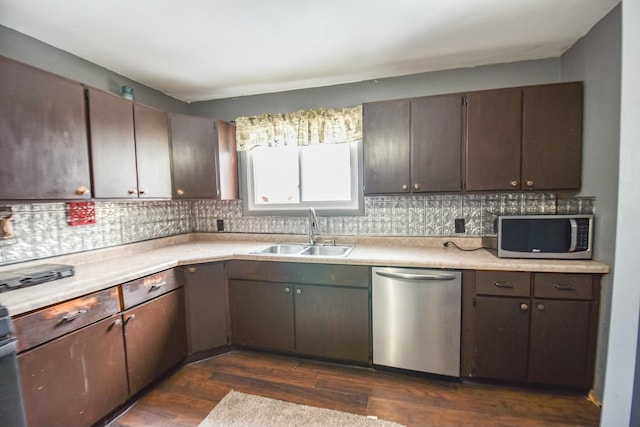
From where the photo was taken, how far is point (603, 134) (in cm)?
161

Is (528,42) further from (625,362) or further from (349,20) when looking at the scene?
(625,362)

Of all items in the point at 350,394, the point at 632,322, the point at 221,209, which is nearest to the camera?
the point at 632,322

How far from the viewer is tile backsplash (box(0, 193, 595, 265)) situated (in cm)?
174

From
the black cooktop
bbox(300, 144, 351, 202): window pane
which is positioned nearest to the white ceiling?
bbox(300, 144, 351, 202): window pane

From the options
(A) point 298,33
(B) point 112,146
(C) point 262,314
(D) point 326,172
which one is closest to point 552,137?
(D) point 326,172

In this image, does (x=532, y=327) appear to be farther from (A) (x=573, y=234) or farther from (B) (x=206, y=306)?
(B) (x=206, y=306)

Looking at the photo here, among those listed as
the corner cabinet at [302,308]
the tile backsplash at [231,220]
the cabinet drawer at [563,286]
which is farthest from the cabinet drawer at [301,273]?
the cabinet drawer at [563,286]

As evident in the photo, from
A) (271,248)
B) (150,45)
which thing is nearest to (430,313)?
(271,248)

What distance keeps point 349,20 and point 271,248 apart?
1861 millimetres

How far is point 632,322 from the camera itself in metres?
1.03

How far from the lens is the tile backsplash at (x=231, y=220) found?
174 centimetres

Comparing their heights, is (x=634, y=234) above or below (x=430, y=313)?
above

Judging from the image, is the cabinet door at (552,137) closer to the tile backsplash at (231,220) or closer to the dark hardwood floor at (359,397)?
the tile backsplash at (231,220)

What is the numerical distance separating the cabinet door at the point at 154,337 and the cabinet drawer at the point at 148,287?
0.04 meters
